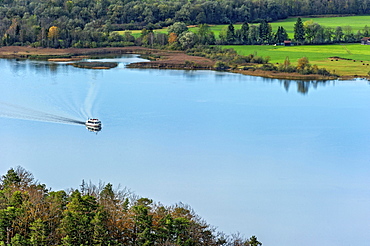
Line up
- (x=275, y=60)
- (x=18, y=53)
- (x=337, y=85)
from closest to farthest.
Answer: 1. (x=337, y=85)
2. (x=275, y=60)
3. (x=18, y=53)

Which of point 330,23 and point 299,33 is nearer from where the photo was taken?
point 299,33

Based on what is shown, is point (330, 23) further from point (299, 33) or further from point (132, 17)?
Result: point (132, 17)

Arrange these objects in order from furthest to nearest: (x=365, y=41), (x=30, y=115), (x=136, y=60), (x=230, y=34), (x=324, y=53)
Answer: (x=230, y=34) < (x=365, y=41) < (x=324, y=53) < (x=136, y=60) < (x=30, y=115)

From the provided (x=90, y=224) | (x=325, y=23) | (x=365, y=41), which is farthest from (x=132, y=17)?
(x=90, y=224)

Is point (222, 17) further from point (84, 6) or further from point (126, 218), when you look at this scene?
point (126, 218)

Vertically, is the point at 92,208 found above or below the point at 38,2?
below

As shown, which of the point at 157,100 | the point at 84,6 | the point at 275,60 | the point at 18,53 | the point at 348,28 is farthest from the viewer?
the point at 84,6

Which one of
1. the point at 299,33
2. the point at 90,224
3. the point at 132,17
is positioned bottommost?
the point at 90,224

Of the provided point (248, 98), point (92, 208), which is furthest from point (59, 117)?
point (92, 208)

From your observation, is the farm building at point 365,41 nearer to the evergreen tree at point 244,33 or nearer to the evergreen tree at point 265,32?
the evergreen tree at point 265,32
